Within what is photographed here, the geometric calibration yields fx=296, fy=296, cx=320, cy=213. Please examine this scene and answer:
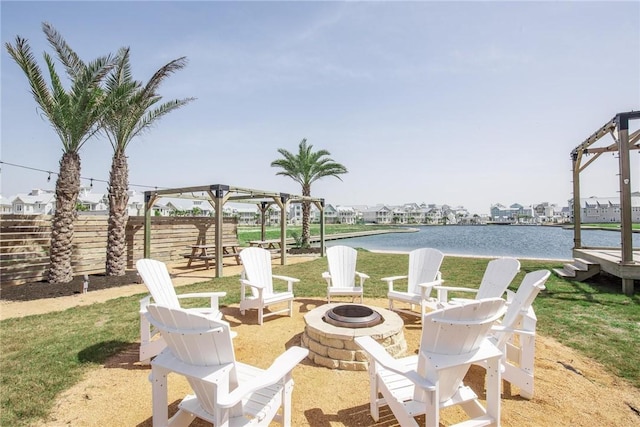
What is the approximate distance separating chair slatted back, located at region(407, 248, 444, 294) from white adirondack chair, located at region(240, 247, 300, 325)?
202cm

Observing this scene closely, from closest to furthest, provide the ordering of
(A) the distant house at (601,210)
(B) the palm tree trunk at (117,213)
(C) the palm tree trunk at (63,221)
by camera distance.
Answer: (C) the palm tree trunk at (63,221) < (B) the palm tree trunk at (117,213) < (A) the distant house at (601,210)

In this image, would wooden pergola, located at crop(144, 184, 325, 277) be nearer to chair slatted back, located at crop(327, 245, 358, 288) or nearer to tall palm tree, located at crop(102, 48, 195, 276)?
tall palm tree, located at crop(102, 48, 195, 276)

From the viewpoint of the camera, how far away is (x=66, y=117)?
7062 millimetres

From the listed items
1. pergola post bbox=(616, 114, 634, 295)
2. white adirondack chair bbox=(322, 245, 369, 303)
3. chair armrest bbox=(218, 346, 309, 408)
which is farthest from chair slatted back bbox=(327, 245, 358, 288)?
pergola post bbox=(616, 114, 634, 295)

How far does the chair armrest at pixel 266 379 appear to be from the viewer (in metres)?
1.61

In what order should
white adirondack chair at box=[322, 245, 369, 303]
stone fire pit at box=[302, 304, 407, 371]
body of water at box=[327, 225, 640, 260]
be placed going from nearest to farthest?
1. stone fire pit at box=[302, 304, 407, 371]
2. white adirondack chair at box=[322, 245, 369, 303]
3. body of water at box=[327, 225, 640, 260]

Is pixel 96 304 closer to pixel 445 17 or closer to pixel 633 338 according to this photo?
pixel 633 338

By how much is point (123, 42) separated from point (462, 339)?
32.8ft

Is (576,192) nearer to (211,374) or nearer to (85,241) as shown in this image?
(211,374)

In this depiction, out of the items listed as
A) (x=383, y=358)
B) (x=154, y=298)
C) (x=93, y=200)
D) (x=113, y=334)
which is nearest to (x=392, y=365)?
(x=383, y=358)

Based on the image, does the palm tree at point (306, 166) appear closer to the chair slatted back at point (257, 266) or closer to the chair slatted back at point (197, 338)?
the chair slatted back at point (257, 266)

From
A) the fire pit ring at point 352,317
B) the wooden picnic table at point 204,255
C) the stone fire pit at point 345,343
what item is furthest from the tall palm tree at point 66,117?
the fire pit ring at point 352,317

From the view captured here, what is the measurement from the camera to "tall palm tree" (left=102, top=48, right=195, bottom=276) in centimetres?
796

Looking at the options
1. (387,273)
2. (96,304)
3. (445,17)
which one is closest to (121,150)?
(96,304)
